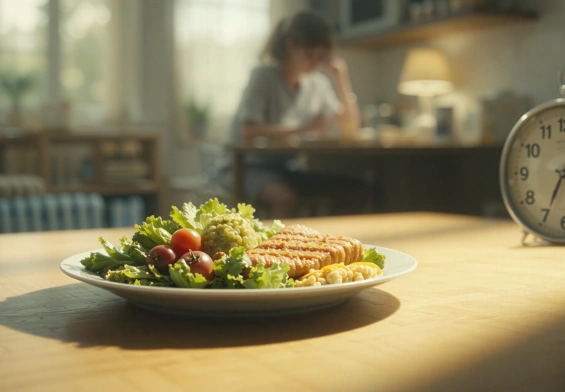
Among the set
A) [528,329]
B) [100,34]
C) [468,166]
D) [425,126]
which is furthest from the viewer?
[100,34]

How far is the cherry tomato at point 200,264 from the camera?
650mm

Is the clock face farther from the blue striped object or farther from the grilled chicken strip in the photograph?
the blue striped object

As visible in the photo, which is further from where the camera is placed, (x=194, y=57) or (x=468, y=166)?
Result: (x=194, y=57)

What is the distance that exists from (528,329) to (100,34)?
514cm

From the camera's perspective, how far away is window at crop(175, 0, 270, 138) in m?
5.38

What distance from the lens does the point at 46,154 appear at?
475 cm

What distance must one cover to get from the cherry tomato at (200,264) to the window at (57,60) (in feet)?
15.1

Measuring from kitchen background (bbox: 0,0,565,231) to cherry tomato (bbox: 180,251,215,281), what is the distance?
12.6 ft

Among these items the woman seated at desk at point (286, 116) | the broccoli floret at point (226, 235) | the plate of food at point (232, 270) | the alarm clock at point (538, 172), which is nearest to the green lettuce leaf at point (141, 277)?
the plate of food at point (232, 270)

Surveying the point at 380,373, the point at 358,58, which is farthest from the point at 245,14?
the point at 380,373

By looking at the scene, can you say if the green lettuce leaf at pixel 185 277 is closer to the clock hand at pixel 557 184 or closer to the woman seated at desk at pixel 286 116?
the clock hand at pixel 557 184

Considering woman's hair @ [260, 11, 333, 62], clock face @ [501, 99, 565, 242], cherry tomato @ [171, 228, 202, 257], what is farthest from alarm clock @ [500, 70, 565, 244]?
woman's hair @ [260, 11, 333, 62]

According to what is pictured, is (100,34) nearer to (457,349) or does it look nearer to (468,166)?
(468,166)

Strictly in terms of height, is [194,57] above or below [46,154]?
above
